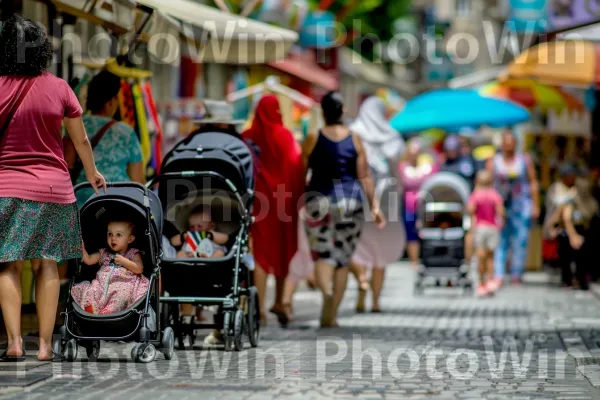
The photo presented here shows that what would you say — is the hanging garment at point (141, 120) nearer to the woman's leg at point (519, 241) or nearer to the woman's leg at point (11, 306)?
the woman's leg at point (11, 306)

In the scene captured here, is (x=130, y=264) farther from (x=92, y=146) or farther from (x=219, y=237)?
(x=92, y=146)

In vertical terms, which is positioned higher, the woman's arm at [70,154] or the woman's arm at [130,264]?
the woman's arm at [70,154]

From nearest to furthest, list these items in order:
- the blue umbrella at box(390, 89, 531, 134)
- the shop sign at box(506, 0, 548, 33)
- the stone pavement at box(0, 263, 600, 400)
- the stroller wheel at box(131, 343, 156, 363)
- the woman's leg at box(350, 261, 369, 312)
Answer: the stone pavement at box(0, 263, 600, 400) → the stroller wheel at box(131, 343, 156, 363) → the woman's leg at box(350, 261, 369, 312) → the shop sign at box(506, 0, 548, 33) → the blue umbrella at box(390, 89, 531, 134)

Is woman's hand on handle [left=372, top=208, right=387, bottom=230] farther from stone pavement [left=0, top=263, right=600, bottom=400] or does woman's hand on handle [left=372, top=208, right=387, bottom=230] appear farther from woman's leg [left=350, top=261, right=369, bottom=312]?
woman's leg [left=350, top=261, right=369, bottom=312]

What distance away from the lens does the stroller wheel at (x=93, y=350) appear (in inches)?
380

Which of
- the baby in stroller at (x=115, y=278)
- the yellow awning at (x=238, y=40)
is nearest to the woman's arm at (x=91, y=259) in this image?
the baby in stroller at (x=115, y=278)

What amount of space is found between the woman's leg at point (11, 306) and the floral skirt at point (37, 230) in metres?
0.16

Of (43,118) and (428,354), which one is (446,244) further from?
(43,118)

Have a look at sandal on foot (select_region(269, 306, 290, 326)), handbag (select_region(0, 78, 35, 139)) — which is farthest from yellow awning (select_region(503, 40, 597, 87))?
handbag (select_region(0, 78, 35, 139))

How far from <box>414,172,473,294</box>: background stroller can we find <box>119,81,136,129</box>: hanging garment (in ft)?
24.8

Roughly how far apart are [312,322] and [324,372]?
465 cm

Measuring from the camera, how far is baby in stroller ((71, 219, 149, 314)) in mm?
9570

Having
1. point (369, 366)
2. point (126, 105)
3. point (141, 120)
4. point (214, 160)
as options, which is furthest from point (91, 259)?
point (141, 120)

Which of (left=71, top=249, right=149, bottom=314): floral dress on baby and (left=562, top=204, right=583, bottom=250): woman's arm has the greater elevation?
(left=562, top=204, right=583, bottom=250): woman's arm
